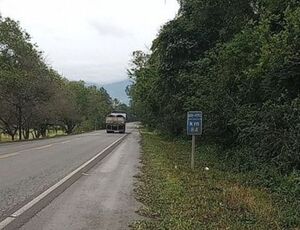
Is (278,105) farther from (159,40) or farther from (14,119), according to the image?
(14,119)

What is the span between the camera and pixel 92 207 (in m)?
8.87

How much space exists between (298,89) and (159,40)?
52.2 feet

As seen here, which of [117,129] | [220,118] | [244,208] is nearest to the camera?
[244,208]

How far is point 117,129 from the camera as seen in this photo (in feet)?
207

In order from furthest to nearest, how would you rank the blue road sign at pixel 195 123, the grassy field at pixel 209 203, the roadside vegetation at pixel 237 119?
the blue road sign at pixel 195 123
the roadside vegetation at pixel 237 119
the grassy field at pixel 209 203

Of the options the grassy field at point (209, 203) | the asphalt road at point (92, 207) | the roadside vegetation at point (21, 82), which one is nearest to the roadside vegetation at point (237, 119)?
the grassy field at point (209, 203)

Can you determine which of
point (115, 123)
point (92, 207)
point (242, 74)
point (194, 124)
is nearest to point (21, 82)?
point (115, 123)

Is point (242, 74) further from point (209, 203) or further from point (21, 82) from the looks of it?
point (21, 82)

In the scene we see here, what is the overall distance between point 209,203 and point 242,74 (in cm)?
1093

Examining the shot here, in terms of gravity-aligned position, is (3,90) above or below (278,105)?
above

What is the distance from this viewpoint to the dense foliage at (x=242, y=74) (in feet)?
47.0

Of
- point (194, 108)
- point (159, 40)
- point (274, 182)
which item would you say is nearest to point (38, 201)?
point (274, 182)

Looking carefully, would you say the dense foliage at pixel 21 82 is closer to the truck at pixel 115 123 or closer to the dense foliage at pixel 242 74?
the truck at pixel 115 123

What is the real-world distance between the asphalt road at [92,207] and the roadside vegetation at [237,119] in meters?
0.49
